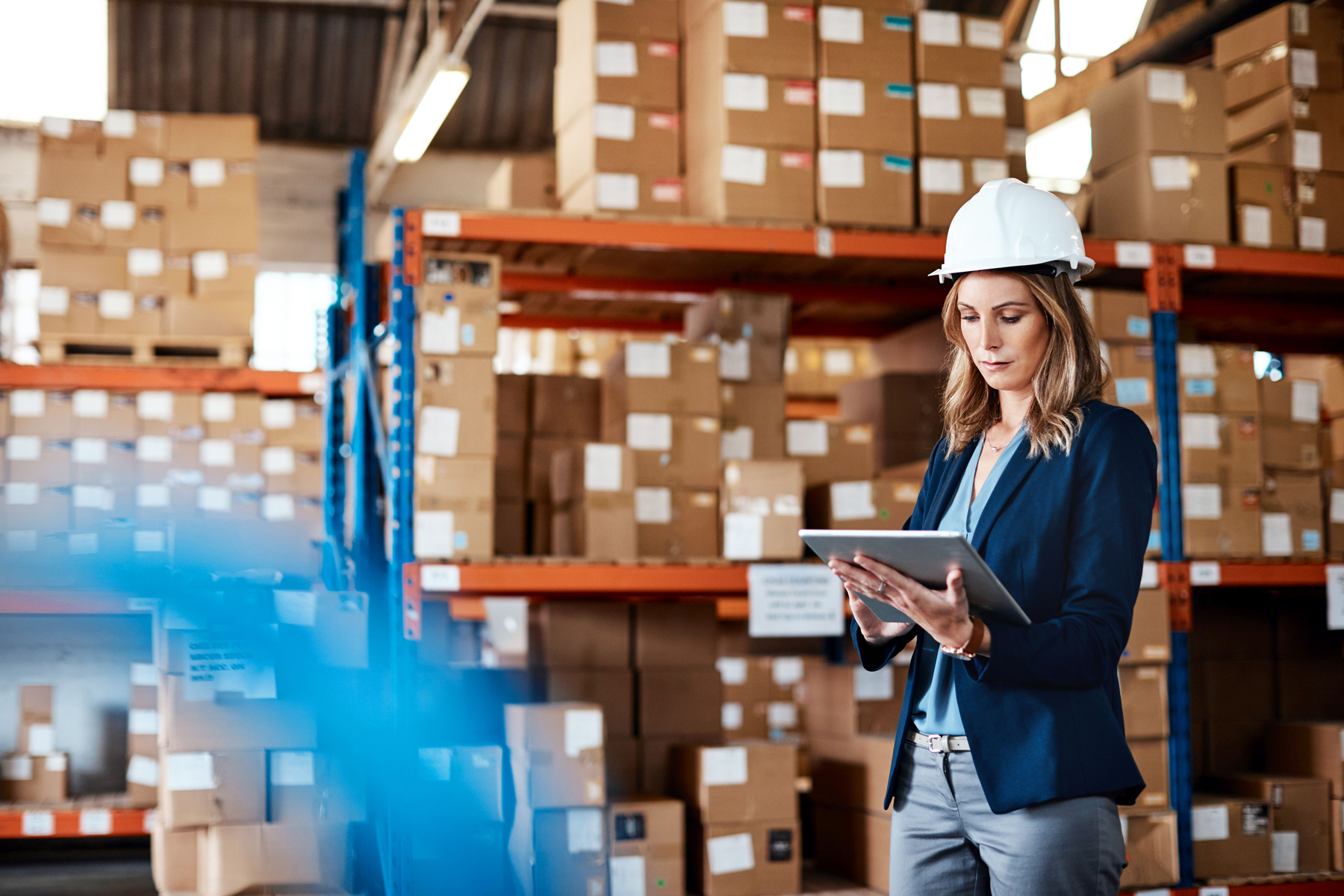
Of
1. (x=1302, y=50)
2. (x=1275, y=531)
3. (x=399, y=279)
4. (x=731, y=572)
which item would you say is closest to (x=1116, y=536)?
(x=731, y=572)

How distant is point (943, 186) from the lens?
4.48 meters

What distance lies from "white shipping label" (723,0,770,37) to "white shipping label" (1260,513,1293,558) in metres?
2.55

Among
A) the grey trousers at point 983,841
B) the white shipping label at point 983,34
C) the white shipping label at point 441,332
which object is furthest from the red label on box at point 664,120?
the grey trousers at point 983,841

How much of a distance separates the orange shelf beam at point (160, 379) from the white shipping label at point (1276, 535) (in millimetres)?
4703

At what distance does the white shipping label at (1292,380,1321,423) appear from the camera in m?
4.82

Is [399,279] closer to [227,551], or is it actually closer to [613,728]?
[613,728]

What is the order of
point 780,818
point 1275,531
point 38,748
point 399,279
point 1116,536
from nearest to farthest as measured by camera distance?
1. point 1116,536
2. point 399,279
3. point 780,818
4. point 1275,531
5. point 38,748

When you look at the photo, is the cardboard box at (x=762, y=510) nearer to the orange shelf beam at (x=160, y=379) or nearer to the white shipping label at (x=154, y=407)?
the orange shelf beam at (x=160, y=379)

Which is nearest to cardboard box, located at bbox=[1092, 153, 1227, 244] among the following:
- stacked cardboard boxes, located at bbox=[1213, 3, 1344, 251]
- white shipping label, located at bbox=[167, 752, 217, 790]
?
stacked cardboard boxes, located at bbox=[1213, 3, 1344, 251]

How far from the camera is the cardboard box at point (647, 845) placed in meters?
4.03

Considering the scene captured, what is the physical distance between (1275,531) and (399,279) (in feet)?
10.8

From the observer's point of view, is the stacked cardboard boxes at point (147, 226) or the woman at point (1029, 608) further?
the stacked cardboard boxes at point (147, 226)

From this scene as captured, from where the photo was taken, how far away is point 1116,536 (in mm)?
1676

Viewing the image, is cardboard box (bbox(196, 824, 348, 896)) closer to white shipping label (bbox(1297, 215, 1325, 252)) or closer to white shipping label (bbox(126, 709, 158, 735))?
white shipping label (bbox(126, 709, 158, 735))
